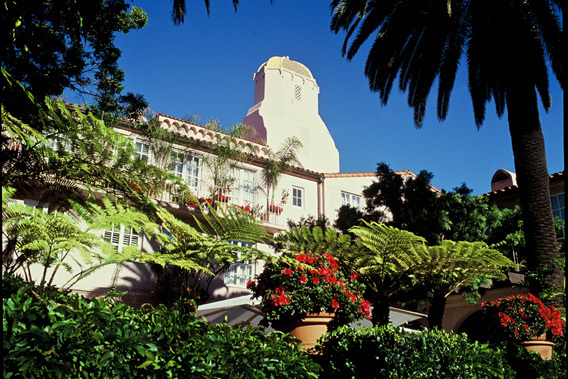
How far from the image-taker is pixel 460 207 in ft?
49.0

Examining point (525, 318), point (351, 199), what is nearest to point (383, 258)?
point (525, 318)

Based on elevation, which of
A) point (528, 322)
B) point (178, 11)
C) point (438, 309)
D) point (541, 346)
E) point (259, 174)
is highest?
point (178, 11)

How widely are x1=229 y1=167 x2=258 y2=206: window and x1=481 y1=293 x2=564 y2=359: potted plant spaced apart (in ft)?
36.8

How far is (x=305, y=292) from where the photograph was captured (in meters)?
7.36

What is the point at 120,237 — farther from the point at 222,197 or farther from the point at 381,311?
the point at 381,311

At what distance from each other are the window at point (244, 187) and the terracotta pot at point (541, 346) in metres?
11.8

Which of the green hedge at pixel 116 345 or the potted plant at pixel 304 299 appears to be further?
the potted plant at pixel 304 299

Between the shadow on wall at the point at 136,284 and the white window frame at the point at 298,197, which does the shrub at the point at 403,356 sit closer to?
the shadow on wall at the point at 136,284

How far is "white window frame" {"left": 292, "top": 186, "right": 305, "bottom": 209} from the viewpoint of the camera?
69.5ft

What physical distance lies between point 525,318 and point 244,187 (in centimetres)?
1209

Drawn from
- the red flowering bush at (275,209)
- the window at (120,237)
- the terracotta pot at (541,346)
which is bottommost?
the terracotta pot at (541,346)

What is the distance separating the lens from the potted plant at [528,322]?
31.3ft

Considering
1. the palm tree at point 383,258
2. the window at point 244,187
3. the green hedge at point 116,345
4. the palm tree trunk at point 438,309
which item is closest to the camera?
the green hedge at point 116,345

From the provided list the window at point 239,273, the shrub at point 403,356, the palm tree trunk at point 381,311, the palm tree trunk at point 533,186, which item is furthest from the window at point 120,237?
the palm tree trunk at point 533,186
